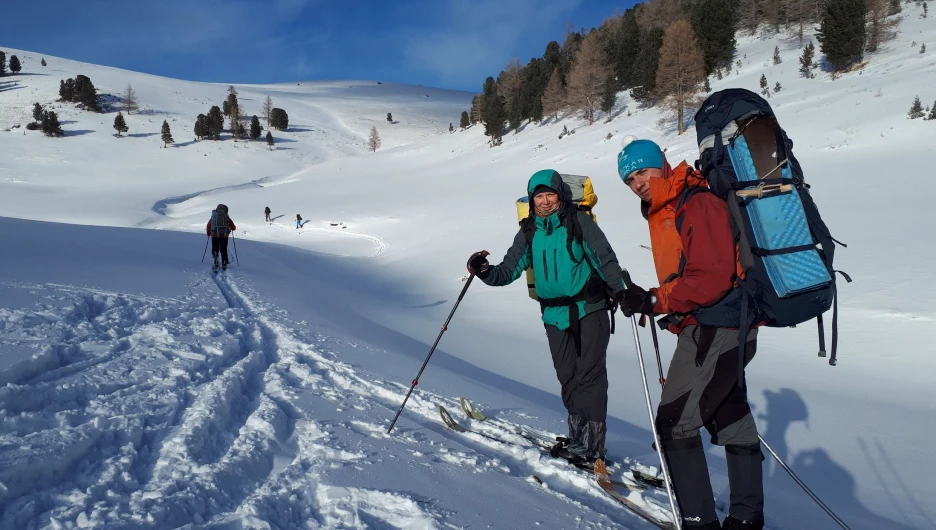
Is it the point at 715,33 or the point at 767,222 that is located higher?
the point at 715,33

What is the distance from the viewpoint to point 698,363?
7.75 feet

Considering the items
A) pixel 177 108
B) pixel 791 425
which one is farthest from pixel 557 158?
pixel 177 108

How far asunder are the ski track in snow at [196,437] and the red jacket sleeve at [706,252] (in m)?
1.40

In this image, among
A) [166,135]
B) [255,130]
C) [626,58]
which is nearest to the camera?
[626,58]

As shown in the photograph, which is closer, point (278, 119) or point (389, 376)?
point (389, 376)

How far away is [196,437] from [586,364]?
254cm

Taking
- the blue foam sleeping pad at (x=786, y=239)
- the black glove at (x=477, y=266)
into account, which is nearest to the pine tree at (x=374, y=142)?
the black glove at (x=477, y=266)

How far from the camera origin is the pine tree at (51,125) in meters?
48.2

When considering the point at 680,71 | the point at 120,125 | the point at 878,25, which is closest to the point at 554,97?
the point at 680,71

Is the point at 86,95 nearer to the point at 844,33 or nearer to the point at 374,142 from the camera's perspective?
the point at 374,142

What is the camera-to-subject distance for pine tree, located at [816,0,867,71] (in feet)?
79.6

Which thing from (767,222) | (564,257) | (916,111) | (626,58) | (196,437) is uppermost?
(626,58)

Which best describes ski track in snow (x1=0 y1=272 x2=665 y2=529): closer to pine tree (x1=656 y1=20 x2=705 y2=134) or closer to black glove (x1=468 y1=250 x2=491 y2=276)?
black glove (x1=468 y1=250 x2=491 y2=276)

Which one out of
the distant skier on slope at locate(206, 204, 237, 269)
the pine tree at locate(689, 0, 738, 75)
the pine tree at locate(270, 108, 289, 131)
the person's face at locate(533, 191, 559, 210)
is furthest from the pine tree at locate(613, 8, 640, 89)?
the pine tree at locate(270, 108, 289, 131)
